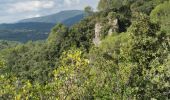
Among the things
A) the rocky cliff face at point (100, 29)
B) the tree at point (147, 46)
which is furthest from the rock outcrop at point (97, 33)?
the tree at point (147, 46)

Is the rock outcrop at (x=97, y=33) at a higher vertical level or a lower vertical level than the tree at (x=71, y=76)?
lower

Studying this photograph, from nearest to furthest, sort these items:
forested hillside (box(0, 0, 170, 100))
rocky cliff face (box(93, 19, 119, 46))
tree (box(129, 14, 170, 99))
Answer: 1. forested hillside (box(0, 0, 170, 100))
2. tree (box(129, 14, 170, 99))
3. rocky cliff face (box(93, 19, 119, 46))

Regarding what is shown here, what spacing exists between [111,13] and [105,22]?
5562 millimetres

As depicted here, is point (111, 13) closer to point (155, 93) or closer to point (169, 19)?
point (169, 19)

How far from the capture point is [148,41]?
5378cm

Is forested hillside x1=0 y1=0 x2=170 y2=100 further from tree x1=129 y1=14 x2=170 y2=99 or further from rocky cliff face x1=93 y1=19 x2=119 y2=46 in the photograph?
rocky cliff face x1=93 y1=19 x2=119 y2=46

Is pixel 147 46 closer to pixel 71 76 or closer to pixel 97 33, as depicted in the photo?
pixel 71 76

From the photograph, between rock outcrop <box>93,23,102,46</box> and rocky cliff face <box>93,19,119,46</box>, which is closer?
rocky cliff face <box>93,19,119,46</box>

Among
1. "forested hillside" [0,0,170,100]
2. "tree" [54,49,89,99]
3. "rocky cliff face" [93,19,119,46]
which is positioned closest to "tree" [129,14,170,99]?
"forested hillside" [0,0,170,100]

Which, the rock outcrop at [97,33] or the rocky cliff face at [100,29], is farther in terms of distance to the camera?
the rock outcrop at [97,33]

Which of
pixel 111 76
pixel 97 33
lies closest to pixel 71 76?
pixel 111 76

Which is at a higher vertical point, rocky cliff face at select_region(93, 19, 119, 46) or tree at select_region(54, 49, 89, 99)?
tree at select_region(54, 49, 89, 99)

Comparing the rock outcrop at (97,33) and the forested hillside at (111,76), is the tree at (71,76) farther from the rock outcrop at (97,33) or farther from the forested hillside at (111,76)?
the rock outcrop at (97,33)

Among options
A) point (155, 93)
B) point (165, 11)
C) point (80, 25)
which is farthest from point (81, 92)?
point (80, 25)
